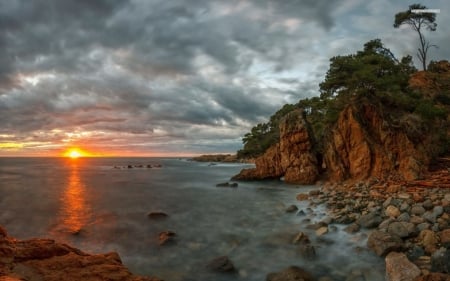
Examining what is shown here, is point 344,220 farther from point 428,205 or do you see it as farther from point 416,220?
point 428,205

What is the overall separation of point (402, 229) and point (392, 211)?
107 inches

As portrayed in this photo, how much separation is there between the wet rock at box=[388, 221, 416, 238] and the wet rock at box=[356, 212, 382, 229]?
1.41m

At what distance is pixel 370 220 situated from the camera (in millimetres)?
13273

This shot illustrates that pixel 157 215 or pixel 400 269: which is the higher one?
pixel 400 269

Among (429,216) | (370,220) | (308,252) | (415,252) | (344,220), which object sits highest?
(429,216)

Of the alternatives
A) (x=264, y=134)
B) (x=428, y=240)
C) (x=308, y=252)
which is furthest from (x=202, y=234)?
(x=264, y=134)

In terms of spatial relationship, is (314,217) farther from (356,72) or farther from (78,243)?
(356,72)

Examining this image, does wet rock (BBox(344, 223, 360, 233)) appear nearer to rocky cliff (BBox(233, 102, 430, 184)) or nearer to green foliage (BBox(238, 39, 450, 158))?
rocky cliff (BBox(233, 102, 430, 184))

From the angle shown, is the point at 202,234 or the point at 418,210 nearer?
the point at 418,210

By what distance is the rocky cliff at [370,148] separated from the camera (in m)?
24.0

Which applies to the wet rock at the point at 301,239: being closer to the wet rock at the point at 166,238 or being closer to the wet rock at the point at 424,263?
the wet rock at the point at 424,263

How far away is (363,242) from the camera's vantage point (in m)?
11.6

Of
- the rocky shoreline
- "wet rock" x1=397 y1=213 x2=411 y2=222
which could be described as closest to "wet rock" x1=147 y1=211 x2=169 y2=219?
the rocky shoreline

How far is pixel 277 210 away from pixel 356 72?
14.1 metres
